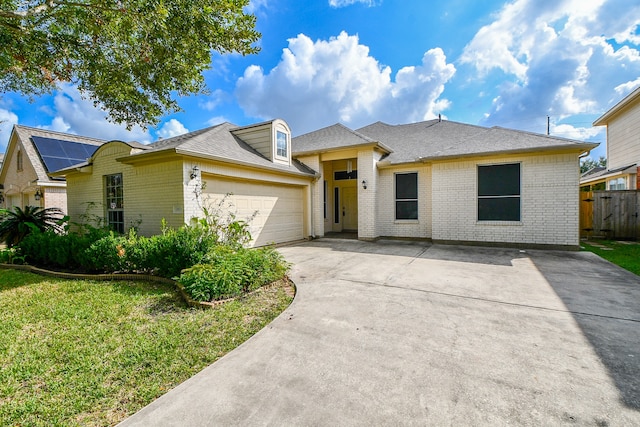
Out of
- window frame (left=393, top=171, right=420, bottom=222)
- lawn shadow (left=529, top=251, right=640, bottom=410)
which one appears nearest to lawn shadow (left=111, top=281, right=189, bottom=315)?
lawn shadow (left=529, top=251, right=640, bottom=410)

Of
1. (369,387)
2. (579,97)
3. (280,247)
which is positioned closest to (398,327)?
(369,387)

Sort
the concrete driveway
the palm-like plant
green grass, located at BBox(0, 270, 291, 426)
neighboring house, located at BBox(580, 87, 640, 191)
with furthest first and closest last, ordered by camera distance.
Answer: neighboring house, located at BBox(580, 87, 640, 191), the palm-like plant, green grass, located at BBox(0, 270, 291, 426), the concrete driveway

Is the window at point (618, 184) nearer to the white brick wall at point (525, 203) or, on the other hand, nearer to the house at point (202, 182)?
the white brick wall at point (525, 203)

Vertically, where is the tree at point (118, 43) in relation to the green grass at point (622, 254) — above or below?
above

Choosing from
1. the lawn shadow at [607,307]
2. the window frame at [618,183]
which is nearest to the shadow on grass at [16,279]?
the lawn shadow at [607,307]

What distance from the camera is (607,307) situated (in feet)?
12.5

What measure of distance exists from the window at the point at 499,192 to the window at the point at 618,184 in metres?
8.29

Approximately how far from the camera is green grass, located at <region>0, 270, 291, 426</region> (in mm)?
2170

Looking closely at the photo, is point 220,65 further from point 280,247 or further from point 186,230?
point 280,247

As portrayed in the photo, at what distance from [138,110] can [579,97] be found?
99.6 ft

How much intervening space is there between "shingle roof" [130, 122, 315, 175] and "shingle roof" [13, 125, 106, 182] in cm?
885

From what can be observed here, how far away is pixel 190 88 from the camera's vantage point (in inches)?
315

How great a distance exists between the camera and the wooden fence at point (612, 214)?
1021 centimetres

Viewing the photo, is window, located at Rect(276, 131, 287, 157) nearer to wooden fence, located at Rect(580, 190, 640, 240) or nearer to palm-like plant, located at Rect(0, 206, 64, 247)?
palm-like plant, located at Rect(0, 206, 64, 247)
